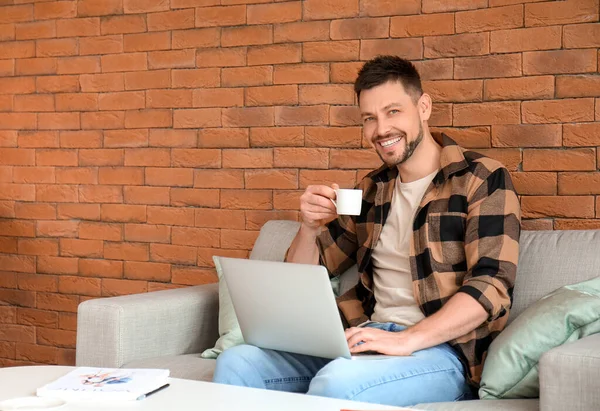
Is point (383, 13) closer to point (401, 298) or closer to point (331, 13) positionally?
point (331, 13)

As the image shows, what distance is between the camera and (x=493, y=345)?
2166 mm

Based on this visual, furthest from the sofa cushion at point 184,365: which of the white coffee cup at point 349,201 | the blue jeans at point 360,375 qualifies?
the white coffee cup at point 349,201

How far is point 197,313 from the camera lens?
9.44 ft

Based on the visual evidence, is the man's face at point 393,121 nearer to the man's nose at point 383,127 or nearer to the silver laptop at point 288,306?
the man's nose at point 383,127

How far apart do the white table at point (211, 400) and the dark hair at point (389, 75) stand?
1045 mm

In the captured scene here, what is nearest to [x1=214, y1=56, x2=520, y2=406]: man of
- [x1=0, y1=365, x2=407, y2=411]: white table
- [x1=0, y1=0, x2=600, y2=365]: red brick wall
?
[x1=0, y1=365, x2=407, y2=411]: white table

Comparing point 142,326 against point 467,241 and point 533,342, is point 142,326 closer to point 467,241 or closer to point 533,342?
point 467,241

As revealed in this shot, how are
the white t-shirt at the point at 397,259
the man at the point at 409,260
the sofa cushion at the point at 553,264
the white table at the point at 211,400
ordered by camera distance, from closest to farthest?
the white table at the point at 211,400
the man at the point at 409,260
the sofa cushion at the point at 553,264
the white t-shirt at the point at 397,259

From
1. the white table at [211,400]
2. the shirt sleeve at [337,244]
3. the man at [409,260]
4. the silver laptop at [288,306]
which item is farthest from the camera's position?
the shirt sleeve at [337,244]

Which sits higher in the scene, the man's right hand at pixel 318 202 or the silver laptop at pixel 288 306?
the man's right hand at pixel 318 202

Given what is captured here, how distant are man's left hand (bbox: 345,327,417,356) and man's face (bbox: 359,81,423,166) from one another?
56cm

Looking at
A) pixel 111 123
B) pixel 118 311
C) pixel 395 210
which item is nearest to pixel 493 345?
pixel 395 210

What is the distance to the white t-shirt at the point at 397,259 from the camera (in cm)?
247

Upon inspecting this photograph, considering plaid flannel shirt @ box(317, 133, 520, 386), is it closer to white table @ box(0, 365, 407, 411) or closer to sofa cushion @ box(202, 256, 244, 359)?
sofa cushion @ box(202, 256, 244, 359)
